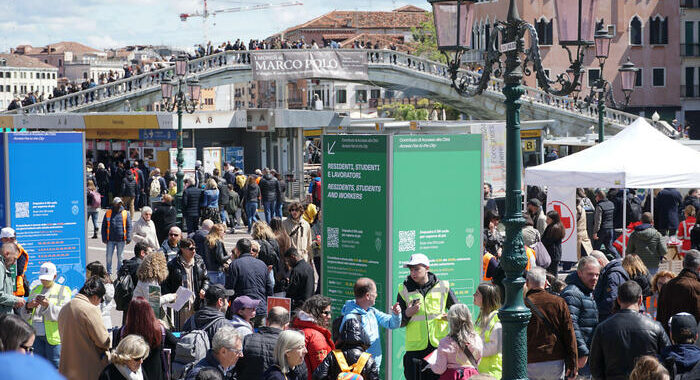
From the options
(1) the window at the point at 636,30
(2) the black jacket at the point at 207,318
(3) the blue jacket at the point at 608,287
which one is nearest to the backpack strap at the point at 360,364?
(2) the black jacket at the point at 207,318

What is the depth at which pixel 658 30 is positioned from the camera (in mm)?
61562

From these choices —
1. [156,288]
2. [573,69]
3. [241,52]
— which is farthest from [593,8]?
[241,52]

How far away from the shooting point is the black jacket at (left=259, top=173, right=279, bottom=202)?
2573 cm

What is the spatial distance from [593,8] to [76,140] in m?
7.00

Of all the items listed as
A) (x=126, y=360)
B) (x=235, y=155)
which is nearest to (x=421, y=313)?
(x=126, y=360)

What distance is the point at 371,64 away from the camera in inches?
1884

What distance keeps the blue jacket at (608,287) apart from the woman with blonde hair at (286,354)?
3816mm

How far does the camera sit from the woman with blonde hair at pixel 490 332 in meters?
7.74

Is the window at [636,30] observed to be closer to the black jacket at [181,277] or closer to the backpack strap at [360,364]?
the black jacket at [181,277]

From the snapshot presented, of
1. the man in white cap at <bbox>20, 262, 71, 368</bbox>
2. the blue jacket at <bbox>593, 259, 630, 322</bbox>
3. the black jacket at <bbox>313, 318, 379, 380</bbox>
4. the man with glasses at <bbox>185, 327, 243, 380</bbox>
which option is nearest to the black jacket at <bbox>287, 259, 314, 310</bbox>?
the man in white cap at <bbox>20, 262, 71, 368</bbox>

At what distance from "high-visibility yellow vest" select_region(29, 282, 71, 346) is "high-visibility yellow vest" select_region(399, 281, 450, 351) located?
10.3 ft

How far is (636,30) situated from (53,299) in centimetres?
5637

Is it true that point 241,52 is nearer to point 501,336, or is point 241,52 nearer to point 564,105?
point 564,105

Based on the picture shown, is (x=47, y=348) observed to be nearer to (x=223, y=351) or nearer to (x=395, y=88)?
(x=223, y=351)
